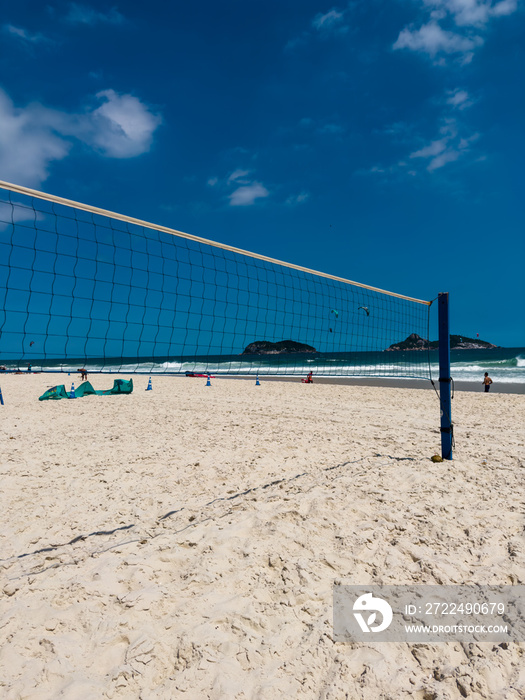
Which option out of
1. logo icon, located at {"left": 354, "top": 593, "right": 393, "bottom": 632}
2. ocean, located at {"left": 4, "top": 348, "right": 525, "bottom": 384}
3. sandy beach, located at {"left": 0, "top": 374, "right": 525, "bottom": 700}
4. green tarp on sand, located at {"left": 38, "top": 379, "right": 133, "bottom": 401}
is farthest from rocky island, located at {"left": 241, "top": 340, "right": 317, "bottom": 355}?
green tarp on sand, located at {"left": 38, "top": 379, "right": 133, "bottom": 401}

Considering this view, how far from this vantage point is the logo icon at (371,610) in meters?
1.74

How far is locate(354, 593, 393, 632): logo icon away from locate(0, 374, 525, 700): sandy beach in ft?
0.32

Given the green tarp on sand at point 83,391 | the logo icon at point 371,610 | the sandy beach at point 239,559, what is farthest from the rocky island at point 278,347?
the green tarp on sand at point 83,391

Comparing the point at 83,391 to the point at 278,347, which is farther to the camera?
the point at 83,391

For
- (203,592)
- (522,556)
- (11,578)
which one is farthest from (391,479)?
(11,578)

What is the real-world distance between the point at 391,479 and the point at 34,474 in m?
3.37

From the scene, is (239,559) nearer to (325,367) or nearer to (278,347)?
(278,347)

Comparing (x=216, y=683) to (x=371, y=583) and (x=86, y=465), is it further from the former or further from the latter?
(x=86, y=465)

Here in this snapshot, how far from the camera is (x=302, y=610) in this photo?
1.82 m

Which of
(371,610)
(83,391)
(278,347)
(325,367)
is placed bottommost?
(371,610)

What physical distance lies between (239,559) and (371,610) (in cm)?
76

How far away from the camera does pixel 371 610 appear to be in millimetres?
1823

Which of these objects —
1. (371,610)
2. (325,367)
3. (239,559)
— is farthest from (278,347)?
(325,367)

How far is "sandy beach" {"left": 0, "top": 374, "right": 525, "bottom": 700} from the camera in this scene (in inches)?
58.7
